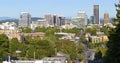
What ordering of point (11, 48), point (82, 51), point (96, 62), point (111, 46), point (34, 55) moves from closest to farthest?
1. point (111, 46)
2. point (96, 62)
3. point (34, 55)
4. point (11, 48)
5. point (82, 51)

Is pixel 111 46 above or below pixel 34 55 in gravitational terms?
above

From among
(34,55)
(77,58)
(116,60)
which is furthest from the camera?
(77,58)

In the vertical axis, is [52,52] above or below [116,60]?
below


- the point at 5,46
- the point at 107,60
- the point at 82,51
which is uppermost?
the point at 107,60

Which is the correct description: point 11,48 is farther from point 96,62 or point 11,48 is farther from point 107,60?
point 107,60

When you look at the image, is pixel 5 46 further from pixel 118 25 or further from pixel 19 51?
pixel 118 25

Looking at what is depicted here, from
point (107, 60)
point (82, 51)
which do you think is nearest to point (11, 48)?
point (82, 51)

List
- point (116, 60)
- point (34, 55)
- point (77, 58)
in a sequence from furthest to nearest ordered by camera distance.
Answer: point (77, 58)
point (34, 55)
point (116, 60)

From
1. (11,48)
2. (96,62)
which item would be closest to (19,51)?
(11,48)

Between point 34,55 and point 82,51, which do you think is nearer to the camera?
point 34,55
